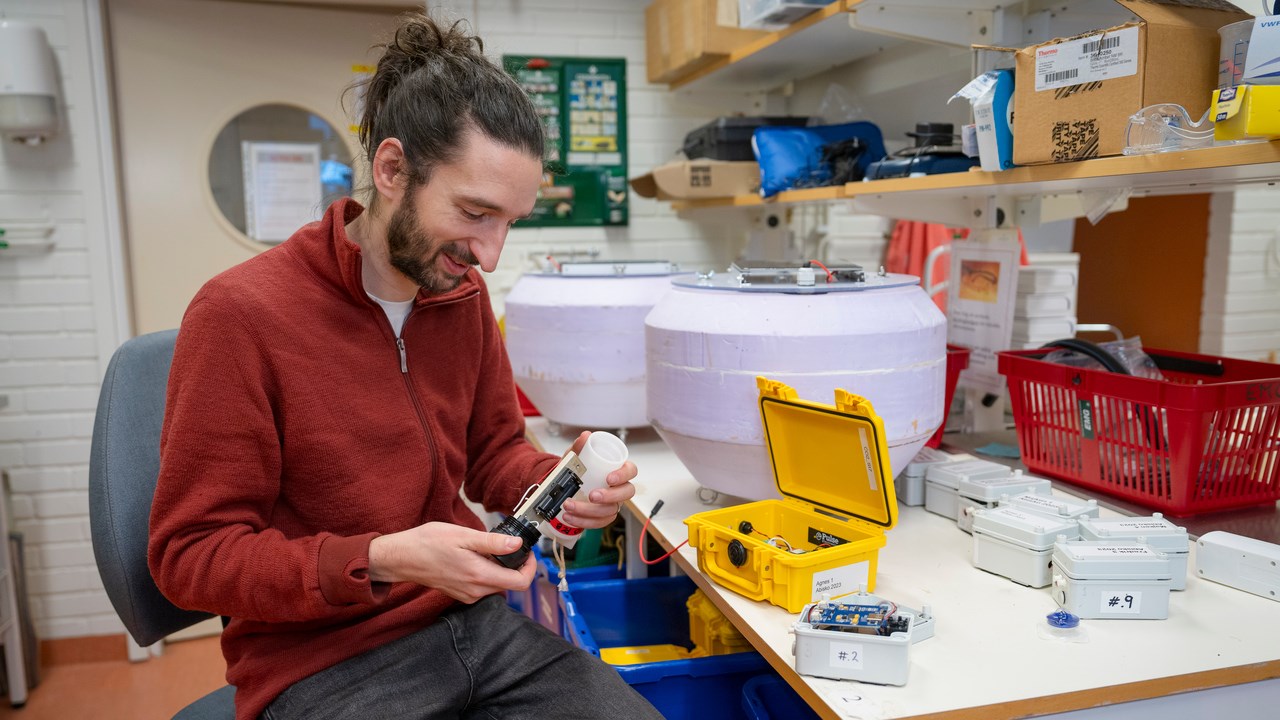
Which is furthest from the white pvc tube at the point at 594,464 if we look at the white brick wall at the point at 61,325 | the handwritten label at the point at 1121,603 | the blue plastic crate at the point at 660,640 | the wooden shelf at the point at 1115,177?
the white brick wall at the point at 61,325

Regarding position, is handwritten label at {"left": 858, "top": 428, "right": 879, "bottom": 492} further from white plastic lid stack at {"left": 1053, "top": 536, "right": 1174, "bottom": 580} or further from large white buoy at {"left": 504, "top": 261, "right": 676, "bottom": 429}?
large white buoy at {"left": 504, "top": 261, "right": 676, "bottom": 429}

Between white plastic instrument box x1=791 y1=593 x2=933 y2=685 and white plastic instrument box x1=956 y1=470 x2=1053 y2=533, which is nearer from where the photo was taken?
white plastic instrument box x1=791 y1=593 x2=933 y2=685

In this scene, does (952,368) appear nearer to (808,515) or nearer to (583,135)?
(808,515)

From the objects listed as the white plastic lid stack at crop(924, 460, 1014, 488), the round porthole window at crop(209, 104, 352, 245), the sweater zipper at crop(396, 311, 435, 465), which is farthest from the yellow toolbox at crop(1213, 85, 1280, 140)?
the round porthole window at crop(209, 104, 352, 245)

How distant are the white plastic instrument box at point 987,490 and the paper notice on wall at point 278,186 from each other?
92.8 inches

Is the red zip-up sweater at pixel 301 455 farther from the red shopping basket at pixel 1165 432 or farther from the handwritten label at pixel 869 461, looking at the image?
the red shopping basket at pixel 1165 432

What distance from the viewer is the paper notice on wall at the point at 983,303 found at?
1.75m

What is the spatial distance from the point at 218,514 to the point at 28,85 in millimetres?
2052

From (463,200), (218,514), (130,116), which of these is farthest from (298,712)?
(130,116)

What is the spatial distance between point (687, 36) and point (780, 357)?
5.05 ft

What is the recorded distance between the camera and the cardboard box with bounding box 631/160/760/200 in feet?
7.97

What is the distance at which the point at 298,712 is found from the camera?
1.07 metres

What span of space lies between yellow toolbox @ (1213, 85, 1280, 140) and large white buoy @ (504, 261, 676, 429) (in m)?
1.10

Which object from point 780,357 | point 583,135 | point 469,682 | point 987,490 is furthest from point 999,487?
point 583,135
